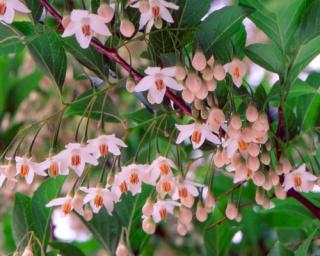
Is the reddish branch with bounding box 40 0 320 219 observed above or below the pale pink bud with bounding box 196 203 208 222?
above

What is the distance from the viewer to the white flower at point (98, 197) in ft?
3.79

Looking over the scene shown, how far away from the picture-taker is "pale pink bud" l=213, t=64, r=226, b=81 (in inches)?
Result: 38.9

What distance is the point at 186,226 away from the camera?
1.31 meters

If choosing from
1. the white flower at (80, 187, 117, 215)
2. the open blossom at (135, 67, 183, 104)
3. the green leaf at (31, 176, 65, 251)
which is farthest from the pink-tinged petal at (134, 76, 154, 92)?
the green leaf at (31, 176, 65, 251)

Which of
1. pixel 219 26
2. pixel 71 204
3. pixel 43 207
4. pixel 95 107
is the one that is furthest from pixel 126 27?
pixel 43 207

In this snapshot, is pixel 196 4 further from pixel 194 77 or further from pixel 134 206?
pixel 134 206

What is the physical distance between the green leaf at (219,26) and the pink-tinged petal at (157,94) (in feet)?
0.31

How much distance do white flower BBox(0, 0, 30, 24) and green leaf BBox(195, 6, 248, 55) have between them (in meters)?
0.28

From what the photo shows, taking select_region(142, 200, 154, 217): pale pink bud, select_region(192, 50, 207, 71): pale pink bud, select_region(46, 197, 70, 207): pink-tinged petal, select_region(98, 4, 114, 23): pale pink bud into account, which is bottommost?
select_region(46, 197, 70, 207): pink-tinged petal

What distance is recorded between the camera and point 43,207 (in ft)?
4.29

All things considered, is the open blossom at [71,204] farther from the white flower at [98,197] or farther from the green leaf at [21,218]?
the green leaf at [21,218]

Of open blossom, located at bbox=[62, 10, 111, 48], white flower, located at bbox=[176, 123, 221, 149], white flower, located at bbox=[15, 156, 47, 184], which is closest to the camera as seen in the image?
open blossom, located at bbox=[62, 10, 111, 48]

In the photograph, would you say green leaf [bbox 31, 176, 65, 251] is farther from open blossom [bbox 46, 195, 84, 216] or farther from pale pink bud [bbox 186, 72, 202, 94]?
pale pink bud [bbox 186, 72, 202, 94]

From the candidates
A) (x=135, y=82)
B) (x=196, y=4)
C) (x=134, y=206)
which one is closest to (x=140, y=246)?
(x=134, y=206)
